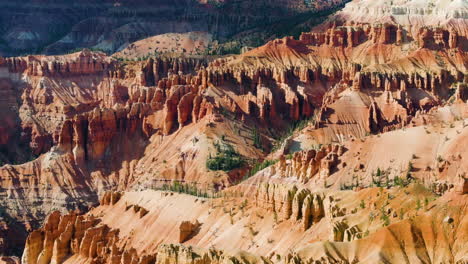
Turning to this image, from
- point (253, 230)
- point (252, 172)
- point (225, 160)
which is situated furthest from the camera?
point (225, 160)

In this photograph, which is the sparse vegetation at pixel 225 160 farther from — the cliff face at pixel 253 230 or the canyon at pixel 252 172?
the cliff face at pixel 253 230

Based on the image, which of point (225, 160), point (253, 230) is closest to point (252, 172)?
point (225, 160)

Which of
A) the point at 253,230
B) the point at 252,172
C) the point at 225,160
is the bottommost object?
the point at 225,160

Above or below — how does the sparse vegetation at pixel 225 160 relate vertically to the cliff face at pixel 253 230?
below

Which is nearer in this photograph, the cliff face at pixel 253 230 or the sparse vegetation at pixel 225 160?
the cliff face at pixel 253 230

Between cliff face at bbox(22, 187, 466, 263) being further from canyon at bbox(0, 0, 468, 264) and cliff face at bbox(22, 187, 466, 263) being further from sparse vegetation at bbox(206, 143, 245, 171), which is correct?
sparse vegetation at bbox(206, 143, 245, 171)

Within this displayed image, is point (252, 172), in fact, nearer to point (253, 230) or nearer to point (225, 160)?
point (225, 160)

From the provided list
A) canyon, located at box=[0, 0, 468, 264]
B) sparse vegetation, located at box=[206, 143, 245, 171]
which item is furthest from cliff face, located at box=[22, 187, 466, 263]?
sparse vegetation, located at box=[206, 143, 245, 171]

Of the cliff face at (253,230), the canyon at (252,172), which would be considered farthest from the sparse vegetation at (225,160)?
the cliff face at (253,230)
